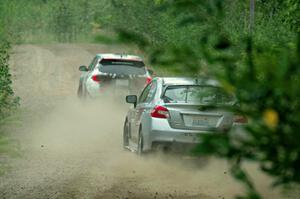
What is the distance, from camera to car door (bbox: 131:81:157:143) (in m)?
16.2

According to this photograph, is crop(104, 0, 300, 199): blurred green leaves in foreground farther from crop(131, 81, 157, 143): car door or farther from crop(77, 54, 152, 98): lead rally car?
crop(77, 54, 152, 98): lead rally car

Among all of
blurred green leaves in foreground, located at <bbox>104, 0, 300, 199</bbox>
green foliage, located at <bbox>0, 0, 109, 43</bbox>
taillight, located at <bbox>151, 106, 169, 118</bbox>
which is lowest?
green foliage, located at <bbox>0, 0, 109, 43</bbox>

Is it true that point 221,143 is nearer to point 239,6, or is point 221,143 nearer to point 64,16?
point 239,6

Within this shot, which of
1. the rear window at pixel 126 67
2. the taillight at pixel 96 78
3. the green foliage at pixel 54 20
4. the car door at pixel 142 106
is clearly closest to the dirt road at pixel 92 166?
the car door at pixel 142 106

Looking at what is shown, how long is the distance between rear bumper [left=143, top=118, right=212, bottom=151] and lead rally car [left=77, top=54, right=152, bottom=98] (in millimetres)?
9783

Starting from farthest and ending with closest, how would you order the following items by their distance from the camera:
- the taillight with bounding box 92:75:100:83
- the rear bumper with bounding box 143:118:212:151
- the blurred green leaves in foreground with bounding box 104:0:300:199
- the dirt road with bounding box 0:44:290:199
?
the taillight with bounding box 92:75:100:83 < the rear bumper with bounding box 143:118:212:151 < the dirt road with bounding box 0:44:290:199 < the blurred green leaves in foreground with bounding box 104:0:300:199

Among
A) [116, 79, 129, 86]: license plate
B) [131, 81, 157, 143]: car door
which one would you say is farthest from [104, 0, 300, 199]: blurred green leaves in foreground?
[116, 79, 129, 86]: license plate

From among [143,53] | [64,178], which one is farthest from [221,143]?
[64,178]

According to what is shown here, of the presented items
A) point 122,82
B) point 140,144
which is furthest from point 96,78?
point 140,144

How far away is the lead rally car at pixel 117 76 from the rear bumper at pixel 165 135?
32.1 feet

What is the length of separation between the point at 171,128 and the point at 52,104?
56.0 feet

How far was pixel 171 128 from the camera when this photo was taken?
15.2m

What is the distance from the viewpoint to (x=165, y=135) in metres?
15.2

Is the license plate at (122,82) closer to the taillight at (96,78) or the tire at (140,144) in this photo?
the taillight at (96,78)
